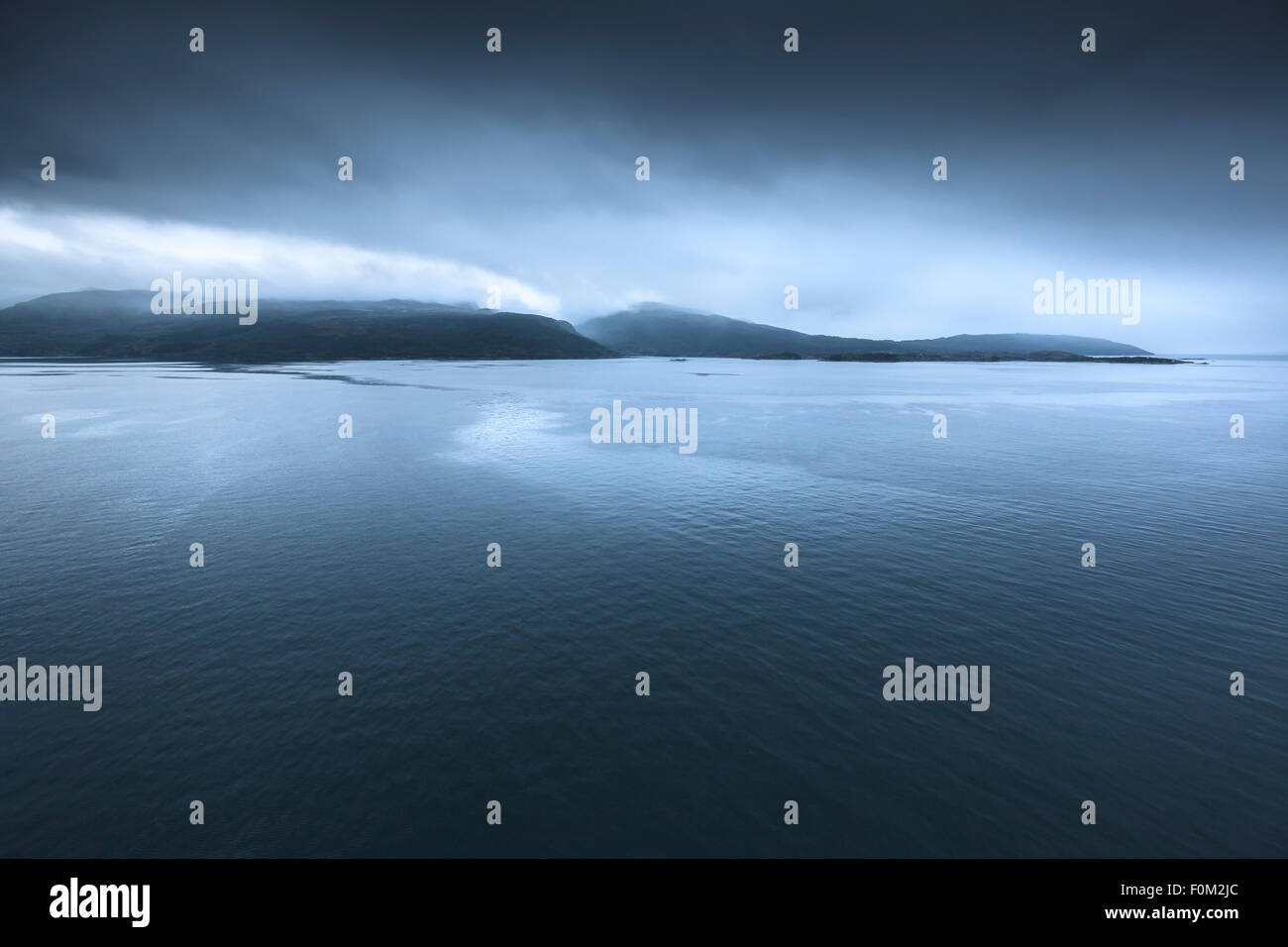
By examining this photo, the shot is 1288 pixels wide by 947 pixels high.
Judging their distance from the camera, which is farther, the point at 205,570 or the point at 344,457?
the point at 344,457

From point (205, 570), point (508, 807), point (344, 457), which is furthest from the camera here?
point (344, 457)

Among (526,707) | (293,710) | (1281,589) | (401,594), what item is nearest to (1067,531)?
(1281,589)

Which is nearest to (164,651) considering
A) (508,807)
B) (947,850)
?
(508,807)

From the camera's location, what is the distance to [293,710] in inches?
1177

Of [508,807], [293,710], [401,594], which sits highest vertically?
[401,594]

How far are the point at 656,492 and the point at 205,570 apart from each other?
4728 centimetres

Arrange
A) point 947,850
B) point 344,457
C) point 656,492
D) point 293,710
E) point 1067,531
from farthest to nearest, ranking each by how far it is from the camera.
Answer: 1. point 344,457
2. point 656,492
3. point 1067,531
4. point 293,710
5. point 947,850

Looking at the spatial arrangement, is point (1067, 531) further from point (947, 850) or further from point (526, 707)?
point (526, 707)

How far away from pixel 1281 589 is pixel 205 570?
87.6 metres

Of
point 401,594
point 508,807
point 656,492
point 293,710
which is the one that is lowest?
point 508,807

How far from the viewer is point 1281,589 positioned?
43.6m
